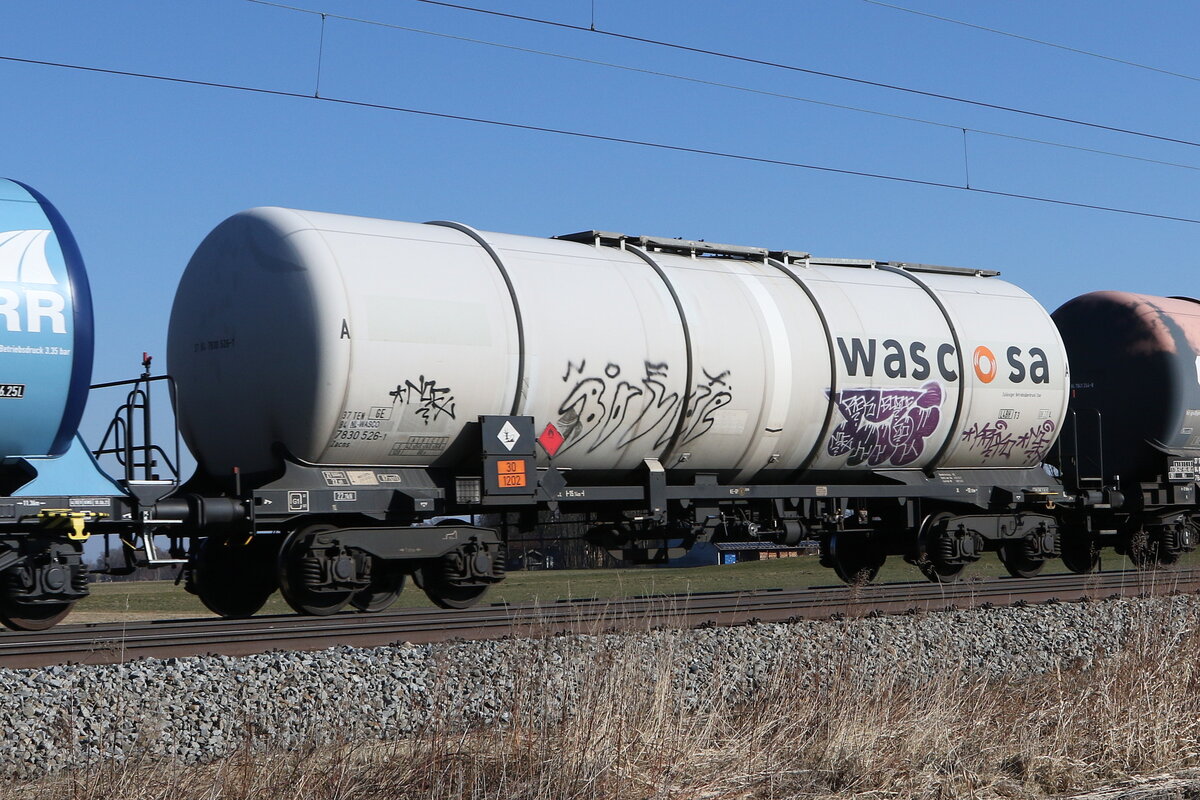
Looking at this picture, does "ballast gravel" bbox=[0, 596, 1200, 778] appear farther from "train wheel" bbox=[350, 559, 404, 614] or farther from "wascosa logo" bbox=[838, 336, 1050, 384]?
"wascosa logo" bbox=[838, 336, 1050, 384]

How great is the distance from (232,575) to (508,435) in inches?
130

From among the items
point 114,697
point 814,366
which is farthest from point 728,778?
point 814,366

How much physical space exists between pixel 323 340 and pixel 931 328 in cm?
784

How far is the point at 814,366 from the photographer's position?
1500cm

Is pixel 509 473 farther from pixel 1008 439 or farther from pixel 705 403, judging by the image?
pixel 1008 439

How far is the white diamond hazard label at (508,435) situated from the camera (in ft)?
42.1

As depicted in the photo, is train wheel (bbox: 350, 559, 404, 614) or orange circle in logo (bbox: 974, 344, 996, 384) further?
orange circle in logo (bbox: 974, 344, 996, 384)

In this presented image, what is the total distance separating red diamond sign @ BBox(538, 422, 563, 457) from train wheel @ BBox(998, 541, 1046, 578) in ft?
23.6

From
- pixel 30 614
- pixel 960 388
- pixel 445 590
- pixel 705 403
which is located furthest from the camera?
pixel 960 388

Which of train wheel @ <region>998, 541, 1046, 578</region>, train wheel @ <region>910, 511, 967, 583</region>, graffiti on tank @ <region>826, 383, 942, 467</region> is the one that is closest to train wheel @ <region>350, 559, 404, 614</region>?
graffiti on tank @ <region>826, 383, 942, 467</region>

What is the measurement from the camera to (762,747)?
7.52 meters

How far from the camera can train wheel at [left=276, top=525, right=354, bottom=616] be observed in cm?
1210

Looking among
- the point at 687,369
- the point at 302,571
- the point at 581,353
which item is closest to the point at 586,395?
the point at 581,353

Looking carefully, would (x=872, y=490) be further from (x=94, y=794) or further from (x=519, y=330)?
(x=94, y=794)
